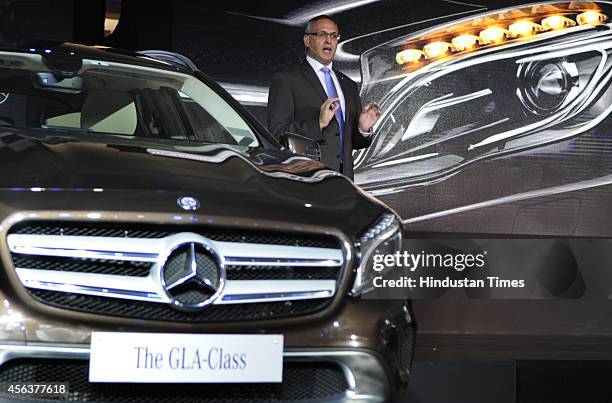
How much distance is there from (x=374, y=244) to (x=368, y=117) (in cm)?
228

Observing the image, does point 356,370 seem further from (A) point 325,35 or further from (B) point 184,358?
(A) point 325,35

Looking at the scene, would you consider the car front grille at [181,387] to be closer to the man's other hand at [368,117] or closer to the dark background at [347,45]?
the man's other hand at [368,117]

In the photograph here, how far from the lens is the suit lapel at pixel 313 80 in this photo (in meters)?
5.34

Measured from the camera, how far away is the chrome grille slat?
2.39 metres

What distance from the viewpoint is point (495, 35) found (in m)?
6.98

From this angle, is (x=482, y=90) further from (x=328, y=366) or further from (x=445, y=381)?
(x=328, y=366)

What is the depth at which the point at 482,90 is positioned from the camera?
6.98m

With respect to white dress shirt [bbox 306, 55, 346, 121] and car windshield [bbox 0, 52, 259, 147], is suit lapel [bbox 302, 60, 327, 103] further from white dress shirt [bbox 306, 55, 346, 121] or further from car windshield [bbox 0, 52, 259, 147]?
car windshield [bbox 0, 52, 259, 147]

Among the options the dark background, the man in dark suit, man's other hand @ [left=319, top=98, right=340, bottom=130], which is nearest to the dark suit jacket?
the man in dark suit

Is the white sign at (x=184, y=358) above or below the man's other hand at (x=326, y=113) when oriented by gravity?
below

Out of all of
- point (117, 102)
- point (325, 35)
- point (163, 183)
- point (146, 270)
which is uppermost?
point (325, 35)

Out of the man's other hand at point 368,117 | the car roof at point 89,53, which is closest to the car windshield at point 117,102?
the car roof at point 89,53

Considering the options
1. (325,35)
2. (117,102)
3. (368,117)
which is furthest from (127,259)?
(325,35)

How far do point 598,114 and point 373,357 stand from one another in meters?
5.03
